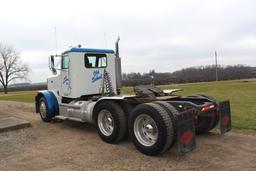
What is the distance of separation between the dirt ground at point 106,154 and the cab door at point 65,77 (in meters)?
1.63

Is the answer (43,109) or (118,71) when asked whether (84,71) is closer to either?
(118,71)

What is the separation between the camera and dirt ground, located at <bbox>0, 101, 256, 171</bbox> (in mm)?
4934

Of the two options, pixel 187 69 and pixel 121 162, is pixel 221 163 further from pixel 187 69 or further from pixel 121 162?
pixel 187 69

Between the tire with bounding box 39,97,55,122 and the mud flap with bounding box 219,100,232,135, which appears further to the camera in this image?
the tire with bounding box 39,97,55,122

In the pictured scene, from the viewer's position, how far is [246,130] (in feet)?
24.4

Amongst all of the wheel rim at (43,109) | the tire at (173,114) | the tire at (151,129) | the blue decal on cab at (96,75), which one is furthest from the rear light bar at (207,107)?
the wheel rim at (43,109)

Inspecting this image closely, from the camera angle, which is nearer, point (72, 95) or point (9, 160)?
point (9, 160)

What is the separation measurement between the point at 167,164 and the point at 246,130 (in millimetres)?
3552

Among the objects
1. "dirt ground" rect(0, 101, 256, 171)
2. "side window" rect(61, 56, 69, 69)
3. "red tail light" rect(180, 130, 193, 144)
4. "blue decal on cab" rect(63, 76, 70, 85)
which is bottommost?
"dirt ground" rect(0, 101, 256, 171)

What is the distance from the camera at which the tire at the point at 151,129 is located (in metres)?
5.08

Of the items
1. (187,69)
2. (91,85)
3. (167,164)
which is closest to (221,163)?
(167,164)

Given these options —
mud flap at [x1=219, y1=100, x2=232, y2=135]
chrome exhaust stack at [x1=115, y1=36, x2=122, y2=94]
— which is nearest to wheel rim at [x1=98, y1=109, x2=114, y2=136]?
chrome exhaust stack at [x1=115, y1=36, x2=122, y2=94]

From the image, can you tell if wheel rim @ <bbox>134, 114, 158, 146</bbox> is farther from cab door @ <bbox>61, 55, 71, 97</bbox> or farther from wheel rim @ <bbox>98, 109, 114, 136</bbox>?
cab door @ <bbox>61, 55, 71, 97</bbox>

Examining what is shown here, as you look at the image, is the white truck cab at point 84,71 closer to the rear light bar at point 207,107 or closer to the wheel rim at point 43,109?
the wheel rim at point 43,109
